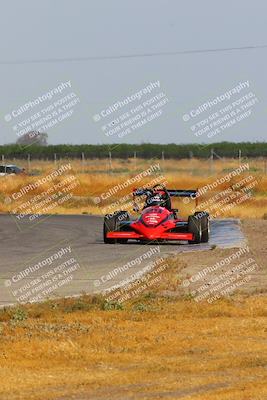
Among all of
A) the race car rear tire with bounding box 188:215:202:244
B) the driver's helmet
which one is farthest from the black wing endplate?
the race car rear tire with bounding box 188:215:202:244

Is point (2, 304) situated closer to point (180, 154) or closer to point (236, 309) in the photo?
point (236, 309)

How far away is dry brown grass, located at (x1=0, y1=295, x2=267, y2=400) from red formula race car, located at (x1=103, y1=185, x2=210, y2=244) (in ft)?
32.4

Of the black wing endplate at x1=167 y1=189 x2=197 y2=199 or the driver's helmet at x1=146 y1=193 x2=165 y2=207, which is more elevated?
the black wing endplate at x1=167 y1=189 x2=197 y2=199

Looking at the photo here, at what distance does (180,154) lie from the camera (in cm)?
9012

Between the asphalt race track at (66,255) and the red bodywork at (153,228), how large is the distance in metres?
0.28

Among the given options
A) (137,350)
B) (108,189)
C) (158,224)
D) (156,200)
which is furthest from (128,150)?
(137,350)

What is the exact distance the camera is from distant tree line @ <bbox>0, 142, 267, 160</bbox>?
296 feet

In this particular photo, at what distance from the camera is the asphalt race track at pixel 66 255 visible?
59.7ft

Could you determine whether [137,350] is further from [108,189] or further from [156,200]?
[108,189]

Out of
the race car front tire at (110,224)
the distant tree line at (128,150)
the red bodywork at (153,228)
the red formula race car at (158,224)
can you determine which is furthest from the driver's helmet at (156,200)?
the distant tree line at (128,150)

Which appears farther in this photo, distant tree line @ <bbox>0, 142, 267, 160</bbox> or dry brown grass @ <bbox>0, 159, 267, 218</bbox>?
distant tree line @ <bbox>0, 142, 267, 160</bbox>

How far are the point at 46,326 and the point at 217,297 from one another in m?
3.62

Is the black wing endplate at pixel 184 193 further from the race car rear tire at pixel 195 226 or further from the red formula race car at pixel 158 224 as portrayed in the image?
the race car rear tire at pixel 195 226

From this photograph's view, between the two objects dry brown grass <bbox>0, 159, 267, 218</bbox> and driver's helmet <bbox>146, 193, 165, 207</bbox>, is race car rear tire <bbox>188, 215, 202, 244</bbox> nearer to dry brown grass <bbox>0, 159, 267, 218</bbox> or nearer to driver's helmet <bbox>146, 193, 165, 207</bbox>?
driver's helmet <bbox>146, 193, 165, 207</bbox>
